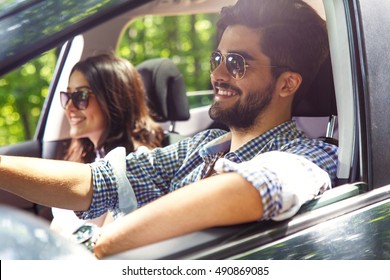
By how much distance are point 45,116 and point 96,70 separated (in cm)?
55

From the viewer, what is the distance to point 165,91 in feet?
12.1

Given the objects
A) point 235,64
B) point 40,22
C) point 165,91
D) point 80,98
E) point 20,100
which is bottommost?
point 20,100

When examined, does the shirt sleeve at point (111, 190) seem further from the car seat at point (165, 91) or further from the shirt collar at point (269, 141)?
the car seat at point (165, 91)

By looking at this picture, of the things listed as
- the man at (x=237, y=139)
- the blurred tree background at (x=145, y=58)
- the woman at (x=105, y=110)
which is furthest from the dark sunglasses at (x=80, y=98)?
the blurred tree background at (x=145, y=58)

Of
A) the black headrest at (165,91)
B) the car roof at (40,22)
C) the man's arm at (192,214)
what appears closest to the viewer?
the car roof at (40,22)

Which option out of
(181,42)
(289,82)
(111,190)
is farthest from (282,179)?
(181,42)

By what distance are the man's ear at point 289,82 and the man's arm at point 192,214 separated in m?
0.66

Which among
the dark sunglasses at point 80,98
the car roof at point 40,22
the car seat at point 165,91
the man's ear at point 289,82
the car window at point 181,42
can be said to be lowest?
the car window at point 181,42

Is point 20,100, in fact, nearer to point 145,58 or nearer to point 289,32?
point 145,58

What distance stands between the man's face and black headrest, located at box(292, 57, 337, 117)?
5.5 inches

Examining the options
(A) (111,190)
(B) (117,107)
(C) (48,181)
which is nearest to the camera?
(C) (48,181)

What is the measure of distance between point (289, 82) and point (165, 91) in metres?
1.39

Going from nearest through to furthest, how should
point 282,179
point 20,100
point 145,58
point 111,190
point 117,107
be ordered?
point 282,179, point 111,190, point 117,107, point 20,100, point 145,58

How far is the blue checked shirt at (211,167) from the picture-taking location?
1.86 metres
